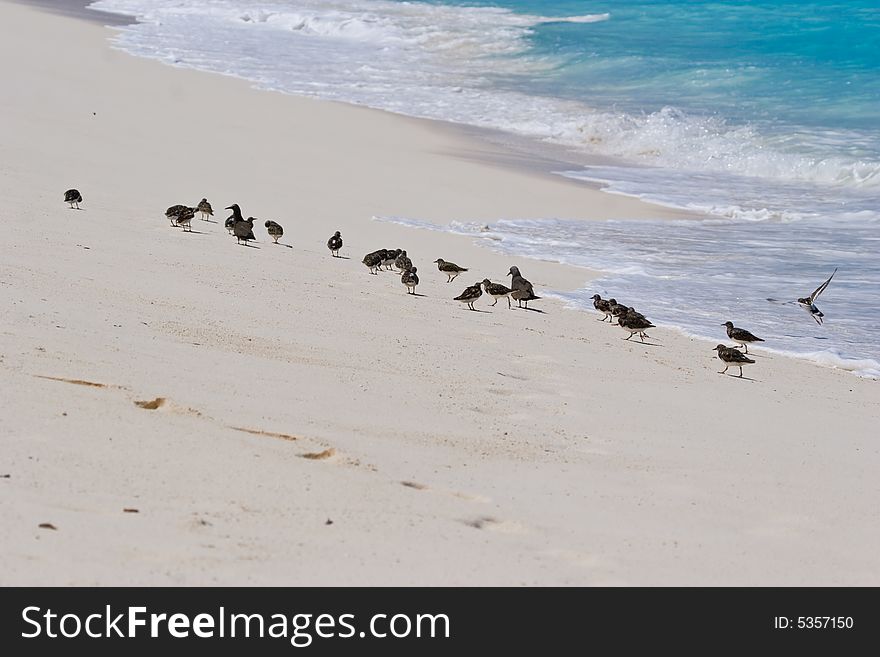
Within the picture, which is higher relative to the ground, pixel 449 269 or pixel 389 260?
pixel 389 260

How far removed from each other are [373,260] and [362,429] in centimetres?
520

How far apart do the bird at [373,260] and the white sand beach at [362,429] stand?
11.5 inches

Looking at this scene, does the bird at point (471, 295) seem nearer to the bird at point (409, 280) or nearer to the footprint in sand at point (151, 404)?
the bird at point (409, 280)

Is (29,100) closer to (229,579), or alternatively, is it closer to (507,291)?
(507,291)

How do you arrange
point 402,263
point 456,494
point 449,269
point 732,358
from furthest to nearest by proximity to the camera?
point 449,269, point 402,263, point 732,358, point 456,494

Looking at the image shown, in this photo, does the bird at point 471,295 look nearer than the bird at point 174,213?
Yes

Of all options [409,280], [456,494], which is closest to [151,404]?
[456,494]

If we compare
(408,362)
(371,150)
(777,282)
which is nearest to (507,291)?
(408,362)

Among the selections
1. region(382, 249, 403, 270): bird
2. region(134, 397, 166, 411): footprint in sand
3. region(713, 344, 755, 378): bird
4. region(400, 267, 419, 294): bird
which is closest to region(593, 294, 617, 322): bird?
region(713, 344, 755, 378): bird

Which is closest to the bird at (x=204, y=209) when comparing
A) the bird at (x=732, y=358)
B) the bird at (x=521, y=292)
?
the bird at (x=521, y=292)

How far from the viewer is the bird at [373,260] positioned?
37.8 feet

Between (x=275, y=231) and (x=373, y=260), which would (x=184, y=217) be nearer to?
(x=275, y=231)

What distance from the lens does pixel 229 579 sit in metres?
4.56

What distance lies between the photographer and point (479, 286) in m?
10.9
